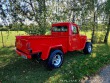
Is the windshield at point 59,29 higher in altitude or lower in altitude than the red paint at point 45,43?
higher

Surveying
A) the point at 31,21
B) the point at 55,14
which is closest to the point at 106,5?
the point at 55,14

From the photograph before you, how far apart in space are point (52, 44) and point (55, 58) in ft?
2.14

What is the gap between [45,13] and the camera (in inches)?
434

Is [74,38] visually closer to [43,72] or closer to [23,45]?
[43,72]

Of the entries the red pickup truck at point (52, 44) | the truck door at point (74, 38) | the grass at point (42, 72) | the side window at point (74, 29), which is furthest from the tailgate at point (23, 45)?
the side window at point (74, 29)

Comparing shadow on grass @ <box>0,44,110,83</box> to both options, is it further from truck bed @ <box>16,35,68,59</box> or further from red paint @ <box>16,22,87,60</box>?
truck bed @ <box>16,35,68,59</box>

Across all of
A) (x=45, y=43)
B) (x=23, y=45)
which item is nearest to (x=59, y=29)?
(x=45, y=43)

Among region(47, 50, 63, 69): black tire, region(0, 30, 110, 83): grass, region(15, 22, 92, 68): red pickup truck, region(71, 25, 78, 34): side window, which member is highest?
region(71, 25, 78, 34): side window

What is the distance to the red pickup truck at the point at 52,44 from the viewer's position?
506cm

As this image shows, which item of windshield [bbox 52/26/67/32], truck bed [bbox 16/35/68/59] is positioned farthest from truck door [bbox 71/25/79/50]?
truck bed [bbox 16/35/68/59]

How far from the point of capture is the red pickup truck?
5059 millimetres

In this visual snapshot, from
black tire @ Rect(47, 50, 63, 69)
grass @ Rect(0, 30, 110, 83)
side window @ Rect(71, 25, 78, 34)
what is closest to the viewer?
grass @ Rect(0, 30, 110, 83)

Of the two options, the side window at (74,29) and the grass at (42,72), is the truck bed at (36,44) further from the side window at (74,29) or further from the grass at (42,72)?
the side window at (74,29)

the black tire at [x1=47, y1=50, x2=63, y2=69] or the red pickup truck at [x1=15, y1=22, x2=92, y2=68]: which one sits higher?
the red pickup truck at [x1=15, y1=22, x2=92, y2=68]
